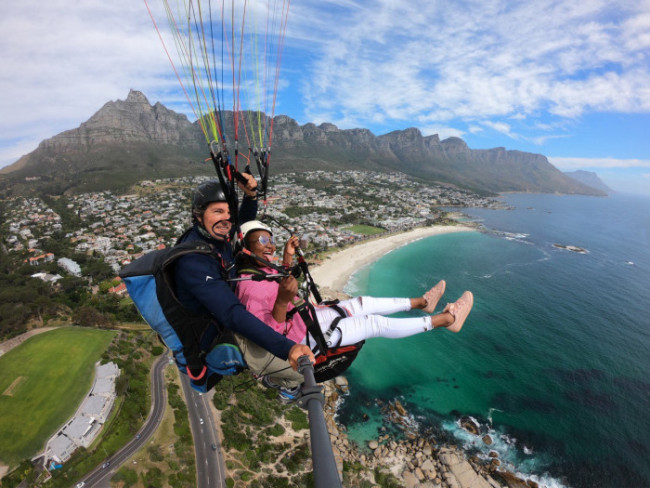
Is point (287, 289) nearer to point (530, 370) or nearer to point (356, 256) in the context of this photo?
point (530, 370)

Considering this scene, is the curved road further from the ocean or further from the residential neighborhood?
the residential neighborhood

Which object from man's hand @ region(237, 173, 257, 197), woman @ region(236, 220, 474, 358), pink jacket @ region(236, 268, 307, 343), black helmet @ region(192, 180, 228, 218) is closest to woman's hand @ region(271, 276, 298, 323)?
woman @ region(236, 220, 474, 358)

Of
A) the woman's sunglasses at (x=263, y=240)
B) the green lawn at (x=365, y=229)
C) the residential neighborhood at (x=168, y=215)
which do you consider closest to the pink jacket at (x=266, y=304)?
the woman's sunglasses at (x=263, y=240)

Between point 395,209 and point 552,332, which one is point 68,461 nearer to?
point 552,332

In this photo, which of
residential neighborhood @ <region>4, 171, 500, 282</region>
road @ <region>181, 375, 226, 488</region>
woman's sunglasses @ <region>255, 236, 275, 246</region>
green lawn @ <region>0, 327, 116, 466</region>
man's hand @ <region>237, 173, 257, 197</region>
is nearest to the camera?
woman's sunglasses @ <region>255, 236, 275, 246</region>

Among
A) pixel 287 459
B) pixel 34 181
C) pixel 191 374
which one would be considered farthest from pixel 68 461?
pixel 34 181

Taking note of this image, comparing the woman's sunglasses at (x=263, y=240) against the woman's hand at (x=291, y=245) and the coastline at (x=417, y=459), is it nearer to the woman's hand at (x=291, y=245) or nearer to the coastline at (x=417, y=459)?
the woman's hand at (x=291, y=245)
